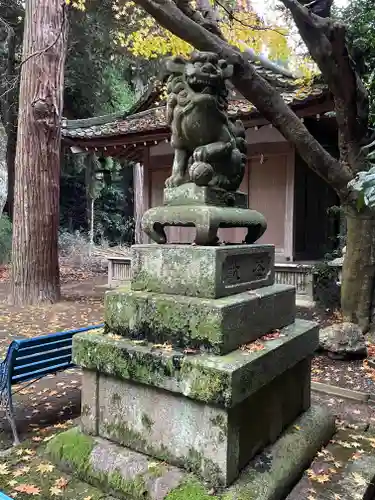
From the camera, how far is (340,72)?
515 centimetres

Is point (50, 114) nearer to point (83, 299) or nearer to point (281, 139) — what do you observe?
point (83, 299)

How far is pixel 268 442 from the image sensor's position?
2.54 metres

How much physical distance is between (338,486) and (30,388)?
3110 millimetres

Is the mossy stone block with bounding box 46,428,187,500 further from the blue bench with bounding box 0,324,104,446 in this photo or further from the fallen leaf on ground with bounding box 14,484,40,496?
the blue bench with bounding box 0,324,104,446

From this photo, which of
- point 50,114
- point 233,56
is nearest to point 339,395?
point 233,56

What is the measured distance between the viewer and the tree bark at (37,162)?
7992mm

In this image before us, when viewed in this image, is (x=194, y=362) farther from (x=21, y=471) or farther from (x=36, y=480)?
(x=21, y=471)

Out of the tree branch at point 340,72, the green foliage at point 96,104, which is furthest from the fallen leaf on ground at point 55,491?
the green foliage at point 96,104

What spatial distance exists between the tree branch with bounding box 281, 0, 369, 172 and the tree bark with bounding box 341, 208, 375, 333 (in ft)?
2.66

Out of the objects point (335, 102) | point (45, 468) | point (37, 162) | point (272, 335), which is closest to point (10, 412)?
point (45, 468)

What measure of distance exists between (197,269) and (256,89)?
11.9 ft

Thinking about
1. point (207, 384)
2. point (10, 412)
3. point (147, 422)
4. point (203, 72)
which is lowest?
point (10, 412)

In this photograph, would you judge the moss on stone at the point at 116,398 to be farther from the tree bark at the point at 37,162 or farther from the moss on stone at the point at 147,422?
the tree bark at the point at 37,162

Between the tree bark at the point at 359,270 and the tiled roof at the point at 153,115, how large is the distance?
2.65 m
